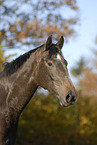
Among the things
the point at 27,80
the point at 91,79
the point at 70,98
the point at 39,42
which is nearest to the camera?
the point at 70,98

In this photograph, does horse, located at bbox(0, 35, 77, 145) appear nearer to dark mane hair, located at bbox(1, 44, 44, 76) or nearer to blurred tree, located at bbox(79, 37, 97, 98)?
dark mane hair, located at bbox(1, 44, 44, 76)

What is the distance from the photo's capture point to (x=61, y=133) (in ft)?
43.5

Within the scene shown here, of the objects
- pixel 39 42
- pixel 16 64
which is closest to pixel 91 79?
pixel 39 42

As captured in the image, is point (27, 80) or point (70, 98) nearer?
point (70, 98)

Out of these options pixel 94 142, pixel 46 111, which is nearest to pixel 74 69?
pixel 94 142

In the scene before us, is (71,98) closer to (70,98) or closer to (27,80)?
(70,98)

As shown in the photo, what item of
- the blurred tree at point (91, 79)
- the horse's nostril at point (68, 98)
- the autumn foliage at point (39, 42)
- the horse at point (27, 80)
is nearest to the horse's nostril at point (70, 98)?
the horse's nostril at point (68, 98)

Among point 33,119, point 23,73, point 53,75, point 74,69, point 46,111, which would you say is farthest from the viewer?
point 74,69

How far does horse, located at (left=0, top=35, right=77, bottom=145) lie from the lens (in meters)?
3.05

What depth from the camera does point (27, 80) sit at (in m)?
3.23

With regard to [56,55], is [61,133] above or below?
above

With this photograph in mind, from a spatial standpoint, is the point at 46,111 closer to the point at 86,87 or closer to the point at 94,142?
the point at 94,142

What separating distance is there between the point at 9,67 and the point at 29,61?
31 cm

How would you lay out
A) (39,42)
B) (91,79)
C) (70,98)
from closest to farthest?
1. (70,98)
2. (39,42)
3. (91,79)
